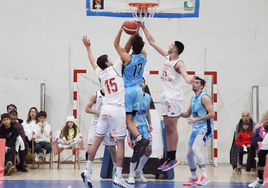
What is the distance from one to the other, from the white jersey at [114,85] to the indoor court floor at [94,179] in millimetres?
1632

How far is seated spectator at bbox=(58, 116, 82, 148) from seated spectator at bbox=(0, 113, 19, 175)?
1.55 m

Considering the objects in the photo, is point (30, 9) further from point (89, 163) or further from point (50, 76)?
point (89, 163)

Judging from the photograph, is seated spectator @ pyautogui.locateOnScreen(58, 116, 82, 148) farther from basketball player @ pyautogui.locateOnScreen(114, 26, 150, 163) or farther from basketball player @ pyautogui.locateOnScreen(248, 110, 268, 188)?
basketball player @ pyautogui.locateOnScreen(248, 110, 268, 188)

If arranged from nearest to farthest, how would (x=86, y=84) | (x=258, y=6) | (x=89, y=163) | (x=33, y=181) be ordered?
(x=89, y=163), (x=33, y=181), (x=86, y=84), (x=258, y=6)

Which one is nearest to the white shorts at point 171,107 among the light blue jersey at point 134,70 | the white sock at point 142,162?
the light blue jersey at point 134,70

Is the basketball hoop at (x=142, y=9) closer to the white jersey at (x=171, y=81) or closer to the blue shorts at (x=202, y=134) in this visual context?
the white jersey at (x=171, y=81)

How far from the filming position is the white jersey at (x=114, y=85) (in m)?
6.68

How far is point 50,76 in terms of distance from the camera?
12836mm

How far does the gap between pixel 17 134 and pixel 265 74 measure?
767cm

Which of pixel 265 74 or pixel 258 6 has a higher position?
pixel 258 6

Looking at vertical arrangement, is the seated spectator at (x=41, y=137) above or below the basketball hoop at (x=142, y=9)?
below

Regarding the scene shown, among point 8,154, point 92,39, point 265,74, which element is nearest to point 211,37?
point 265,74

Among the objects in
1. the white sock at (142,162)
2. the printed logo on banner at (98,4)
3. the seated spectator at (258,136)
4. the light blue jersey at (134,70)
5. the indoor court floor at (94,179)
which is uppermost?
the printed logo on banner at (98,4)

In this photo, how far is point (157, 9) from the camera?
9766 millimetres
